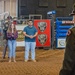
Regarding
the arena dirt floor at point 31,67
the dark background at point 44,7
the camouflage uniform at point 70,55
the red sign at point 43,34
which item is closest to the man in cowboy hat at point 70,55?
the camouflage uniform at point 70,55

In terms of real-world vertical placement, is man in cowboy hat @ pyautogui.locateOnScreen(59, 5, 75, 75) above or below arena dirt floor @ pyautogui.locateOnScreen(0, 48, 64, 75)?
above

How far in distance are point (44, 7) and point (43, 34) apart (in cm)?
941

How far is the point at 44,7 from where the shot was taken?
24.4m

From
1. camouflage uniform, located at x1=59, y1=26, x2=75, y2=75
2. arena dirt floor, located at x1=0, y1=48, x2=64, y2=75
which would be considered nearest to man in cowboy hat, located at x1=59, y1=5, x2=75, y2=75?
camouflage uniform, located at x1=59, y1=26, x2=75, y2=75

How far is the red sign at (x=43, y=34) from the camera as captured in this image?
50.4 feet

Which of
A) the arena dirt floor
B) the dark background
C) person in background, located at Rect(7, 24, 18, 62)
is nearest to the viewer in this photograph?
the arena dirt floor

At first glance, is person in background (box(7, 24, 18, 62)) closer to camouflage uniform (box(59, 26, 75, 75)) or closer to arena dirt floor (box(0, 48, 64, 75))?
arena dirt floor (box(0, 48, 64, 75))

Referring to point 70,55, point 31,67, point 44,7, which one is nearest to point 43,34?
point 31,67

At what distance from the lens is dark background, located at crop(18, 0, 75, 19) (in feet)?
79.4

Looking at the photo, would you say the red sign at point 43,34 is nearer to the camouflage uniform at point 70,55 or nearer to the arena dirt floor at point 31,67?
the arena dirt floor at point 31,67

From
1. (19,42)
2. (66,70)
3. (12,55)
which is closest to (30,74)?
(12,55)

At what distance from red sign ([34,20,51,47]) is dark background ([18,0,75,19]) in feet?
28.6

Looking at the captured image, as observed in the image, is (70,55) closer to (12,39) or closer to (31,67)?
(31,67)

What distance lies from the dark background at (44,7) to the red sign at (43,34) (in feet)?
28.6
